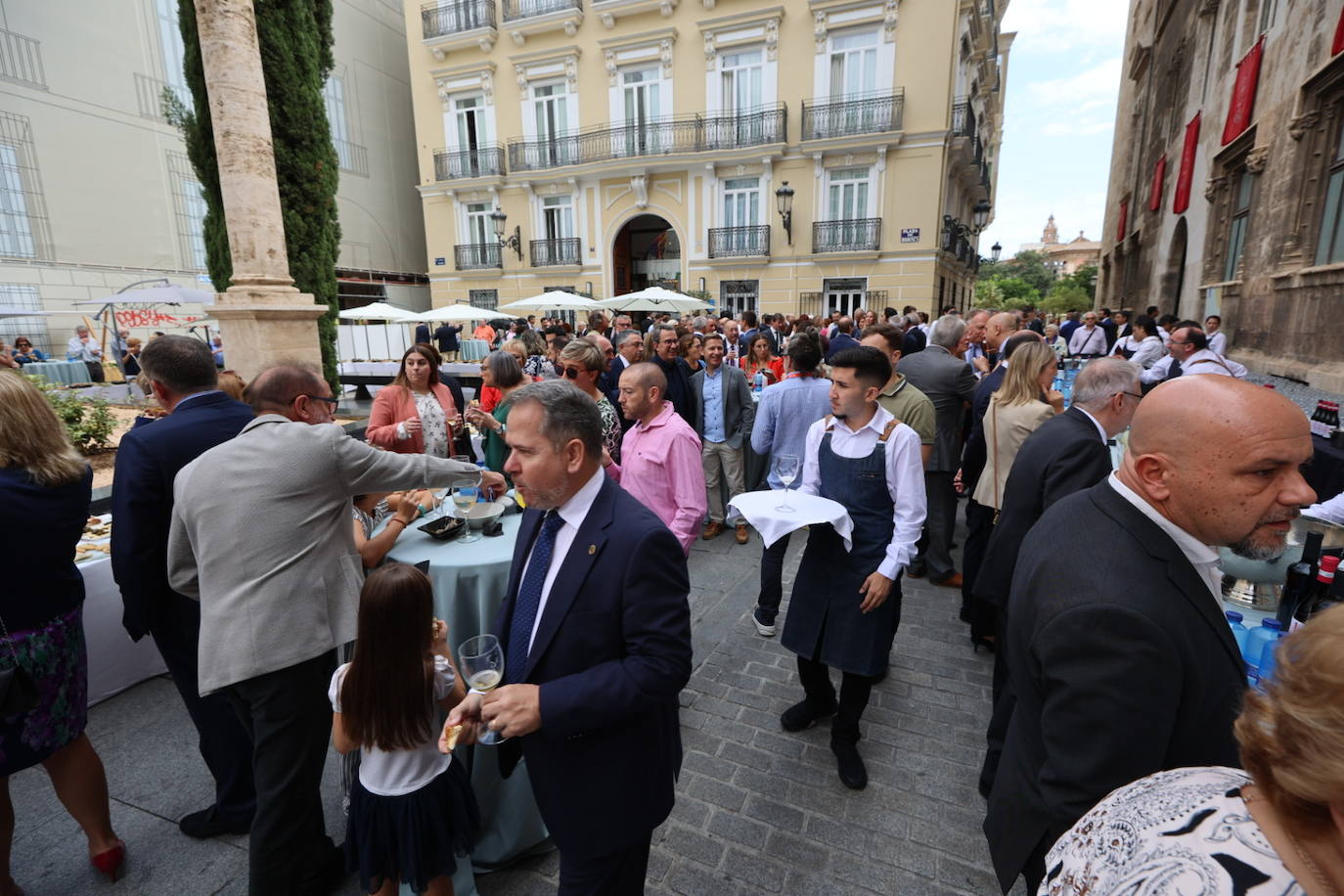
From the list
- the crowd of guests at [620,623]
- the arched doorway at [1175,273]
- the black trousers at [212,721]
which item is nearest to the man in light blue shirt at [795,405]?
the crowd of guests at [620,623]

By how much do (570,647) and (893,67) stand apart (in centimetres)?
2131

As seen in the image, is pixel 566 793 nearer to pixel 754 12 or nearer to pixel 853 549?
pixel 853 549

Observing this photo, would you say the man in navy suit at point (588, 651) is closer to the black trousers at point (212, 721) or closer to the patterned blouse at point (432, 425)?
the black trousers at point (212, 721)

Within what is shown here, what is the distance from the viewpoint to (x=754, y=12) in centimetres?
1888

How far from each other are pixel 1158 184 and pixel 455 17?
25264mm

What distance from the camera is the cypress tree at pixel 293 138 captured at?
7848 mm

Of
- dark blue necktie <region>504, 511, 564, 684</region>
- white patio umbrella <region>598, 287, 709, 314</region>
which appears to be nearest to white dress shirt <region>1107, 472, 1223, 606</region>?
dark blue necktie <region>504, 511, 564, 684</region>

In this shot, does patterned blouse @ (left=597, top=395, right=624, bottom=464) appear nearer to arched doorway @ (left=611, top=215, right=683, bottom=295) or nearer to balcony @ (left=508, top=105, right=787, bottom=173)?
balcony @ (left=508, top=105, right=787, bottom=173)

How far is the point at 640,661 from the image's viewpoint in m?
1.61

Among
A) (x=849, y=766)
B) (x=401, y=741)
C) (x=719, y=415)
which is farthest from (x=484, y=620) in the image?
(x=719, y=415)

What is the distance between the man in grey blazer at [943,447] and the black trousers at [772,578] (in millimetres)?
1715

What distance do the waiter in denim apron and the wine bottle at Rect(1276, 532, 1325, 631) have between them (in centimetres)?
125

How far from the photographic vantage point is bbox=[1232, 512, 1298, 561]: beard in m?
1.40

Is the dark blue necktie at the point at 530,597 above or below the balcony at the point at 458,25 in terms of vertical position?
below
